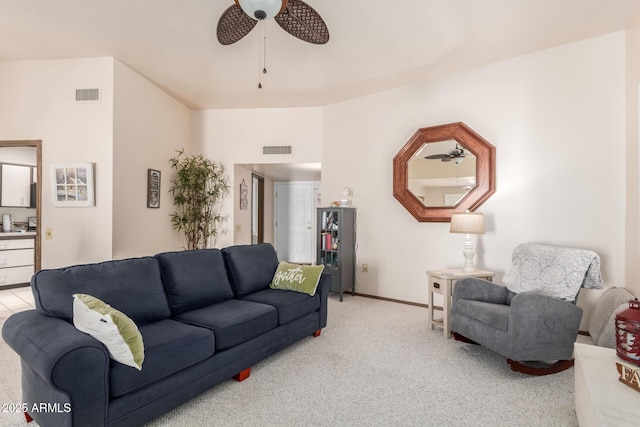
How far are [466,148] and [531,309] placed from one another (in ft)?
7.05

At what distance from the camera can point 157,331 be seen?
2125 millimetres

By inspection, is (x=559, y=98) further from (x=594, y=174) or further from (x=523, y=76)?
(x=594, y=174)

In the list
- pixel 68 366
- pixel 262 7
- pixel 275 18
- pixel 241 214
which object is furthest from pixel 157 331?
pixel 241 214

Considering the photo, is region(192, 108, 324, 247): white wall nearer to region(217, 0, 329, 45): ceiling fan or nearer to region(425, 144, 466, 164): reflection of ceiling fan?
region(425, 144, 466, 164): reflection of ceiling fan

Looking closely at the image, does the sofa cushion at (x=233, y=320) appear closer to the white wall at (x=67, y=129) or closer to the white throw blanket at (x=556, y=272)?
the white wall at (x=67, y=129)

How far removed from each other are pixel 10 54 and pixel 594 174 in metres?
6.30

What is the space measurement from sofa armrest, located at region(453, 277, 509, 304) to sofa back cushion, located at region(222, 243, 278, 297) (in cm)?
179

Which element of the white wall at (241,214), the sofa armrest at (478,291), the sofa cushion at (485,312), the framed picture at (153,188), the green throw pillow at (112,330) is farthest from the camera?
the white wall at (241,214)

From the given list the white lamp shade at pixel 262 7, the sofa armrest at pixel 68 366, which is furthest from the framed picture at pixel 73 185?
the white lamp shade at pixel 262 7

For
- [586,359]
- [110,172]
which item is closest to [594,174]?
[586,359]

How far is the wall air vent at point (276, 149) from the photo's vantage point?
5426 mm

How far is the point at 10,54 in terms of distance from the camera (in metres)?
3.80

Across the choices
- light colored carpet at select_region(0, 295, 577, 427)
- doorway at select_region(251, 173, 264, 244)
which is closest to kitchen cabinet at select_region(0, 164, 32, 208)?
doorway at select_region(251, 173, 264, 244)

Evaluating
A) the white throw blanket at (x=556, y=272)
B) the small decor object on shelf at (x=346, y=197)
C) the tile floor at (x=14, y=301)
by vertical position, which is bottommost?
the tile floor at (x=14, y=301)
